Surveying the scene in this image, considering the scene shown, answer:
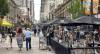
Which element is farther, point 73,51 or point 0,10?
point 0,10

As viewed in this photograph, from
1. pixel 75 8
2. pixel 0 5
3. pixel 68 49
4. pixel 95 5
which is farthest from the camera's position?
pixel 0 5

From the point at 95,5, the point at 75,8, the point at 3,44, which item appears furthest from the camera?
the point at 75,8

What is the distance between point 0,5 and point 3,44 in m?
37.6

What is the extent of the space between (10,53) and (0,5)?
152 ft

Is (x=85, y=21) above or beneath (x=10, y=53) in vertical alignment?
above

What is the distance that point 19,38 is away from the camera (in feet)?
104

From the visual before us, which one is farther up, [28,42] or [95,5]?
[95,5]

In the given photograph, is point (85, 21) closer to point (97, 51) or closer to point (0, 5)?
Result: point (97, 51)

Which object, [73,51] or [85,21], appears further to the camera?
[85,21]

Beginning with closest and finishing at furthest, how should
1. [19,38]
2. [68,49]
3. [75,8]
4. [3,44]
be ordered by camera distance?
[68,49]
[19,38]
[3,44]
[75,8]

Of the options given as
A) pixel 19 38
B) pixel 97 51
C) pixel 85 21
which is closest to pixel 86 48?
pixel 97 51

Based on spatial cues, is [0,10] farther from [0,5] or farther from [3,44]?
[3,44]

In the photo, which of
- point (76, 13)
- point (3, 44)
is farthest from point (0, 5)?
point (3, 44)

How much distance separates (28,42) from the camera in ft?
107
